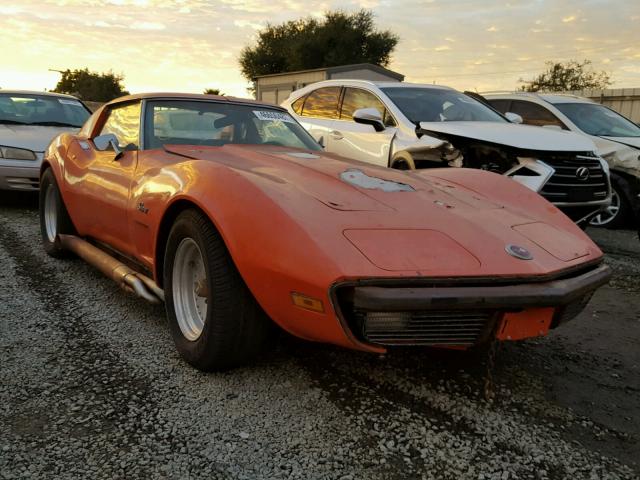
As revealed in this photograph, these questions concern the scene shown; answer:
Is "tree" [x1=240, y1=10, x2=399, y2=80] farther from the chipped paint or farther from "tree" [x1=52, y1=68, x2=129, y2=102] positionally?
the chipped paint

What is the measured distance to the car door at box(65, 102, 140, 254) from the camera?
3.41 metres

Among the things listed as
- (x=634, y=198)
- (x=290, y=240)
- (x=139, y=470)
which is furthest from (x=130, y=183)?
(x=634, y=198)

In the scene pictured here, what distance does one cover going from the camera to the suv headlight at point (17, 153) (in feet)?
22.7

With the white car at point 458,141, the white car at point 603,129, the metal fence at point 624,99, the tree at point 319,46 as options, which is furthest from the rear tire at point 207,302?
the tree at point 319,46

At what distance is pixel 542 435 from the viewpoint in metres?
2.22

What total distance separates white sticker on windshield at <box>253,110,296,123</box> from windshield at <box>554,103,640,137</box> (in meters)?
5.05

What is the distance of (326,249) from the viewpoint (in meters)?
2.10

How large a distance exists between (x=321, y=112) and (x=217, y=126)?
143 inches

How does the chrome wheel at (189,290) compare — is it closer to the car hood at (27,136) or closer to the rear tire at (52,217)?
the rear tire at (52,217)

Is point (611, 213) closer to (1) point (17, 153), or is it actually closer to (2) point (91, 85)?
(1) point (17, 153)

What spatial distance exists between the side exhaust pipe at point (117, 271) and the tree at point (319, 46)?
119 ft

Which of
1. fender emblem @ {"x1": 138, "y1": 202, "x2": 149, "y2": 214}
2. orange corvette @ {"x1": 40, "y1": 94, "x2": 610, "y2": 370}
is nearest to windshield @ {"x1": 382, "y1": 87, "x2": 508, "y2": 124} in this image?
orange corvette @ {"x1": 40, "y1": 94, "x2": 610, "y2": 370}

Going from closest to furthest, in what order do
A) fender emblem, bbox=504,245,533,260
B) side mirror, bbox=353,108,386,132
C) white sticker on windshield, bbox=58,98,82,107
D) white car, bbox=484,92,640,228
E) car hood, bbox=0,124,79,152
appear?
fender emblem, bbox=504,245,533,260
side mirror, bbox=353,108,386,132
car hood, bbox=0,124,79,152
white car, bbox=484,92,640,228
white sticker on windshield, bbox=58,98,82,107

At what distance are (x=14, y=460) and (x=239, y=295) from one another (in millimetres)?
1006
